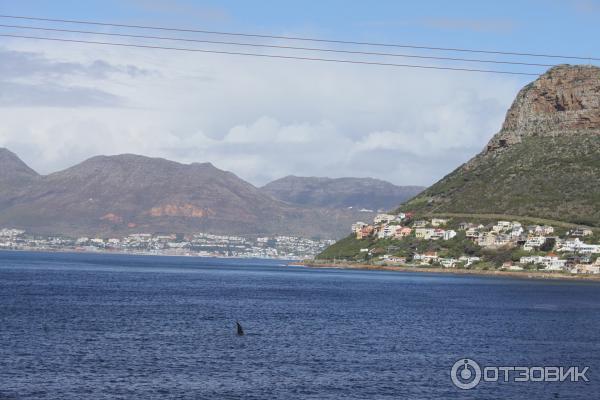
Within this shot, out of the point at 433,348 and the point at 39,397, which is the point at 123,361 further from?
the point at 433,348

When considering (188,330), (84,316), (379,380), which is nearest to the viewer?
(379,380)

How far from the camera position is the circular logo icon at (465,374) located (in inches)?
2073

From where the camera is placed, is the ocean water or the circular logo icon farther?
the circular logo icon

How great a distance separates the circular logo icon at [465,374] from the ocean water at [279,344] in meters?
0.62

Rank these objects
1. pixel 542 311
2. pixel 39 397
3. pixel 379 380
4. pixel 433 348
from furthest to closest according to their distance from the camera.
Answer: pixel 542 311 → pixel 433 348 → pixel 379 380 → pixel 39 397

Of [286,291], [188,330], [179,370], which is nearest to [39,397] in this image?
[179,370]

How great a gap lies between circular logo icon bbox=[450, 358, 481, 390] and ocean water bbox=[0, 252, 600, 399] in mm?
624

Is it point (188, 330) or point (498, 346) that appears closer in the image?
point (498, 346)

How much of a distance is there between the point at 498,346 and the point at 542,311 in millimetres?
33926

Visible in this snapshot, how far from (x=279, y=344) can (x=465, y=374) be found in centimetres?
1599

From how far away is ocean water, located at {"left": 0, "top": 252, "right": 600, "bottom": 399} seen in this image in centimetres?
5016

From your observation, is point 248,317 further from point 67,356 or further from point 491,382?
point 491,382

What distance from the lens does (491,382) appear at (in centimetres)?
5319

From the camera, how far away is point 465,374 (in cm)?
5606
